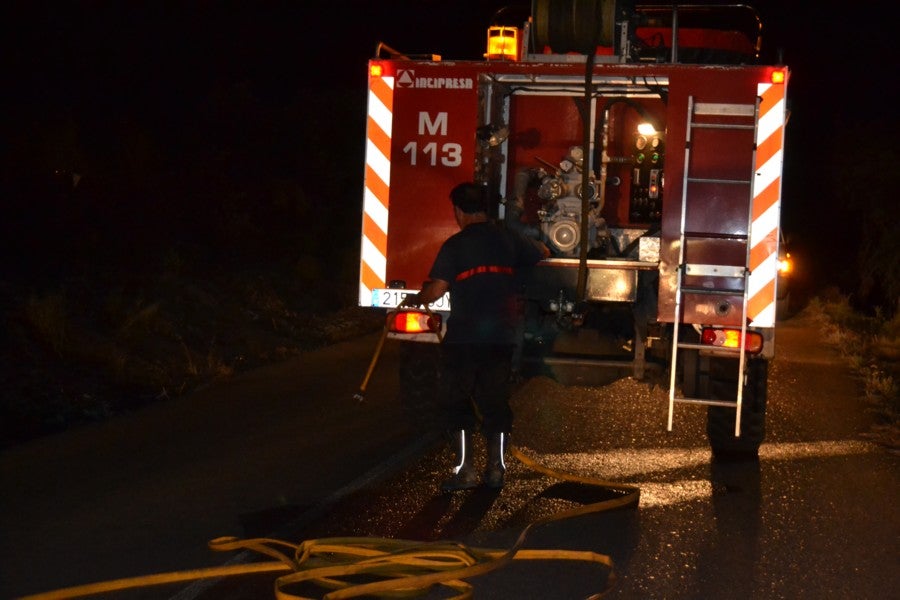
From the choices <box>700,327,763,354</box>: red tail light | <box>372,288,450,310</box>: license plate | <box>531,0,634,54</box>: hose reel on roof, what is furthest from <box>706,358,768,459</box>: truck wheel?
<box>531,0,634,54</box>: hose reel on roof

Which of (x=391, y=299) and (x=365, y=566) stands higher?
(x=391, y=299)

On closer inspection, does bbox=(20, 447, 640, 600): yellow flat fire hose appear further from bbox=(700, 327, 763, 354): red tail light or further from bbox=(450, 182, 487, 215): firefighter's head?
bbox=(700, 327, 763, 354): red tail light

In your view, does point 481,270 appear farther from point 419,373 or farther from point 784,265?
point 784,265

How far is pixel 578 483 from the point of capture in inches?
333

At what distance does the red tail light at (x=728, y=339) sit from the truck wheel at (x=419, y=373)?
209cm

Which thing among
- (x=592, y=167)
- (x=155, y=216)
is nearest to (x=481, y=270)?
(x=592, y=167)

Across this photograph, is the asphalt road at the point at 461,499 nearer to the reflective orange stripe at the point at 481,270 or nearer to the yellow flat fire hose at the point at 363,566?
the yellow flat fire hose at the point at 363,566

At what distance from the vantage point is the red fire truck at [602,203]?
29.1 ft

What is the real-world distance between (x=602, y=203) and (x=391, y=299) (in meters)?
2.37

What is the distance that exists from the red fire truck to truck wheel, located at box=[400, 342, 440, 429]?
30 mm

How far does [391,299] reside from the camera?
373 inches

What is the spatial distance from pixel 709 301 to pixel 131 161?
1184cm

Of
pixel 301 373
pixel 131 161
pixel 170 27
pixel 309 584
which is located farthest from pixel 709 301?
pixel 170 27

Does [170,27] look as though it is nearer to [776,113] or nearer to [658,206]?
[658,206]
